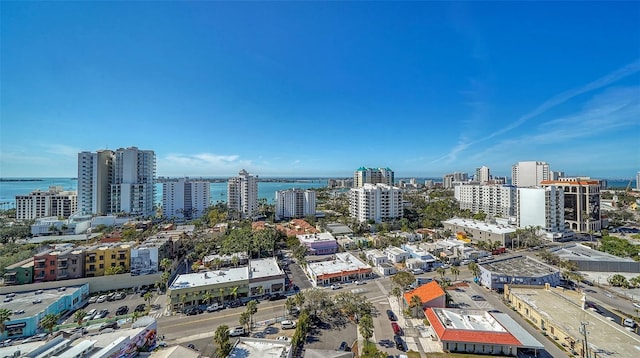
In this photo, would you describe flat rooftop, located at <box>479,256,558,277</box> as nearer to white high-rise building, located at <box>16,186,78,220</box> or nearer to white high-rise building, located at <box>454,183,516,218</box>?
white high-rise building, located at <box>454,183,516,218</box>

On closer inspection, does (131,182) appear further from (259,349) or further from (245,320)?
(259,349)

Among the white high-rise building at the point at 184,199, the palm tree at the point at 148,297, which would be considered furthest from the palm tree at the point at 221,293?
the white high-rise building at the point at 184,199

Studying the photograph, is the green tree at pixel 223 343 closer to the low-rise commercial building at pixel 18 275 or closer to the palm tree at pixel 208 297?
the palm tree at pixel 208 297

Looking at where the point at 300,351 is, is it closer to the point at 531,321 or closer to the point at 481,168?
the point at 531,321

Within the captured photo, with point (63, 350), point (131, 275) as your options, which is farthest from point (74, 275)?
point (63, 350)

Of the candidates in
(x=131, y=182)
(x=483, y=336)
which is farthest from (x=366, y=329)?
(x=131, y=182)

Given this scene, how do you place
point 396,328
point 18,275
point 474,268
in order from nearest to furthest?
point 396,328
point 18,275
point 474,268
